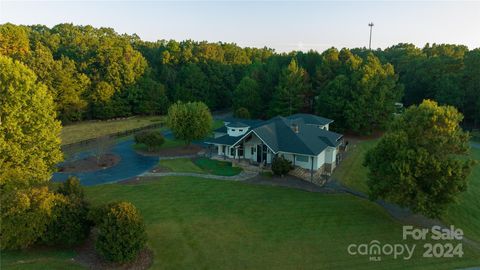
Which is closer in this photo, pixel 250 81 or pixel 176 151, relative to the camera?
pixel 176 151

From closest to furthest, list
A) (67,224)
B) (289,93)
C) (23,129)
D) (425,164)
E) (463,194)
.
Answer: (67,224)
(425,164)
(23,129)
(463,194)
(289,93)

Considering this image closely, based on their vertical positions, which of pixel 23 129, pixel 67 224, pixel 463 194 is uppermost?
pixel 23 129

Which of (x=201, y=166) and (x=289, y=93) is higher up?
(x=289, y=93)

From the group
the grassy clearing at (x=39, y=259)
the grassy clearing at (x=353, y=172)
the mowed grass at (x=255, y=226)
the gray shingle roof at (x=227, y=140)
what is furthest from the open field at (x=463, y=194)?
the grassy clearing at (x=39, y=259)

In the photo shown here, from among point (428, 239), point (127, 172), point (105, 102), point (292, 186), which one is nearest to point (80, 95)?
point (105, 102)

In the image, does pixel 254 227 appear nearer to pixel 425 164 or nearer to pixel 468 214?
pixel 425 164

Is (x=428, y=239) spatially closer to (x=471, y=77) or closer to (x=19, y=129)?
(x=19, y=129)

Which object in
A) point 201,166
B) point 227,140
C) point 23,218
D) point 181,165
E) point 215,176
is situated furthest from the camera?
point 227,140

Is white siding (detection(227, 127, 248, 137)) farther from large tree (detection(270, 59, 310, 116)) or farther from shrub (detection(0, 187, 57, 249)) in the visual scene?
shrub (detection(0, 187, 57, 249))

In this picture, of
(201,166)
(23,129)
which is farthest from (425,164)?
(23,129)
